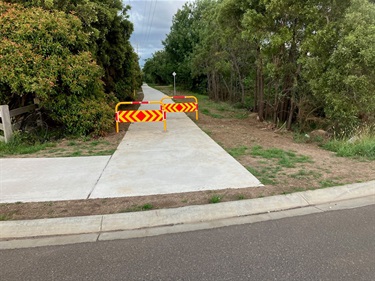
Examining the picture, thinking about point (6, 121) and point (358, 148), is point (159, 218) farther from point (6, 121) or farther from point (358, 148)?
point (6, 121)

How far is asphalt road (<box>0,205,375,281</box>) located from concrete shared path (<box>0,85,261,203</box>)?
4.11 ft

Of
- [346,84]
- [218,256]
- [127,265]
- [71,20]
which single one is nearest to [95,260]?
[127,265]

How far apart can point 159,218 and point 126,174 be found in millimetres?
1816

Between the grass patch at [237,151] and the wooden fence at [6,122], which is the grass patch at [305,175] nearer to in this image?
the grass patch at [237,151]

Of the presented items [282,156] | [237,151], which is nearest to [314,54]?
[282,156]

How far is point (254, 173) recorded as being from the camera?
535 cm

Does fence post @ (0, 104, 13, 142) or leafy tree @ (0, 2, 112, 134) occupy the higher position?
leafy tree @ (0, 2, 112, 134)

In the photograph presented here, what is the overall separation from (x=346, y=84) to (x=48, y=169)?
7.62 metres

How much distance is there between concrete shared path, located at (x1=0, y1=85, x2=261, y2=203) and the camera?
15.0 feet

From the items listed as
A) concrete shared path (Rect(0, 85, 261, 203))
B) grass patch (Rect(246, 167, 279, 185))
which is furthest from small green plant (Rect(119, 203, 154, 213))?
grass patch (Rect(246, 167, 279, 185))

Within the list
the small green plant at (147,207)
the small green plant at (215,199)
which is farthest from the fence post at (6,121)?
the small green plant at (215,199)

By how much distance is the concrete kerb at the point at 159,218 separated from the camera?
352 centimetres

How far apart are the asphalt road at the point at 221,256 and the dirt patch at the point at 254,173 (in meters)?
0.72

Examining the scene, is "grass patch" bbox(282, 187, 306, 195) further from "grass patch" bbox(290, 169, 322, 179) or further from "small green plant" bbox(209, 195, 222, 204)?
"small green plant" bbox(209, 195, 222, 204)
